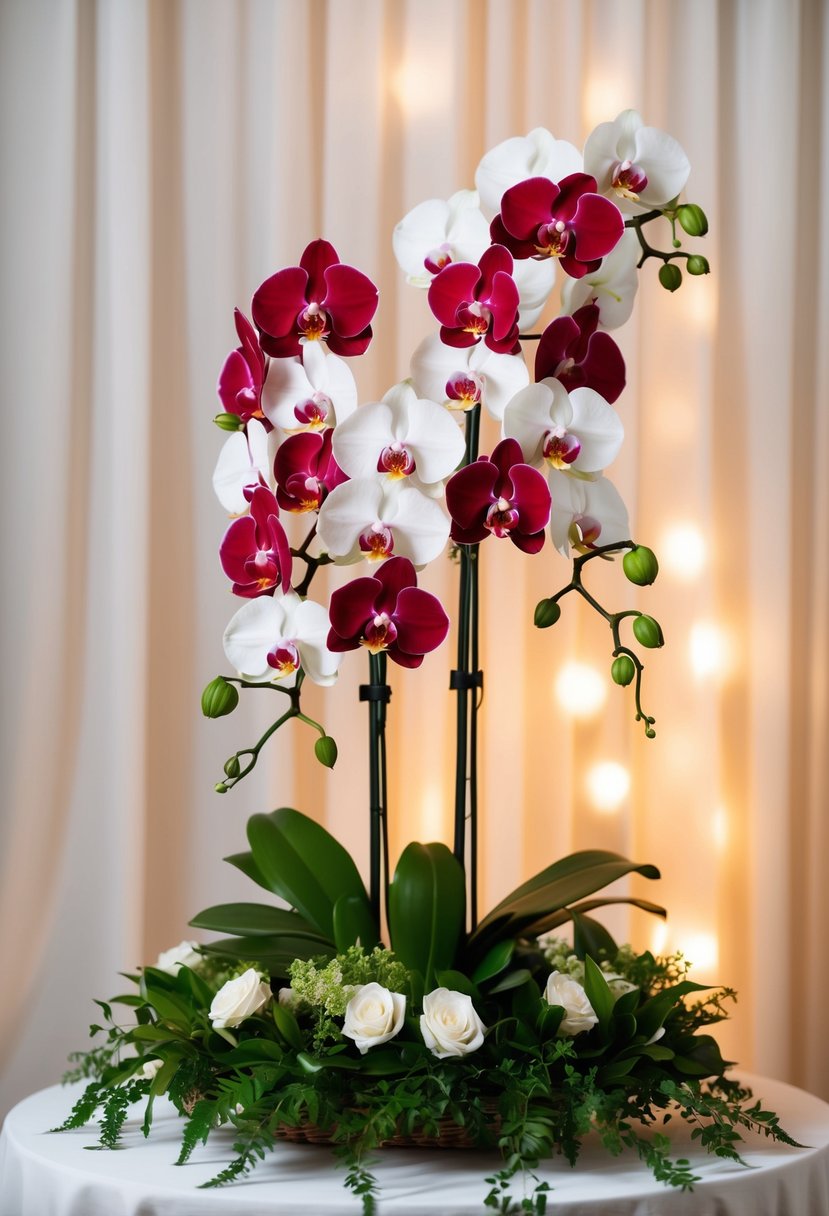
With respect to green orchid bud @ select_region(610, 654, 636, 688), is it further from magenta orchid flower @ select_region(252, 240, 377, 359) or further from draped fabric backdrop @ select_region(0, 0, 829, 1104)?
draped fabric backdrop @ select_region(0, 0, 829, 1104)

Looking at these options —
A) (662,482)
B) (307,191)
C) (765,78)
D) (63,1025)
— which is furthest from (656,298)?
(63,1025)

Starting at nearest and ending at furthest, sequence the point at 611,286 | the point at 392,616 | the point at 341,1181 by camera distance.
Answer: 1. the point at 341,1181
2. the point at 392,616
3. the point at 611,286

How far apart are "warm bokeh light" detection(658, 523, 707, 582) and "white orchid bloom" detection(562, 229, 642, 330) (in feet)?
2.54

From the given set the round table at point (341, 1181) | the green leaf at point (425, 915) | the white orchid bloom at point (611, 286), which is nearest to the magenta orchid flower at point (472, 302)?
the white orchid bloom at point (611, 286)

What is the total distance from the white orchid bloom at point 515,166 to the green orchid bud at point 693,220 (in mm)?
114

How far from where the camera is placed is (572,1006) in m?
1.07

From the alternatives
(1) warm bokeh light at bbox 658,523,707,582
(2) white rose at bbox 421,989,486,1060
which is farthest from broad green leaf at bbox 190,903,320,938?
(1) warm bokeh light at bbox 658,523,707,582

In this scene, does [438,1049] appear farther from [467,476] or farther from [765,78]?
[765,78]

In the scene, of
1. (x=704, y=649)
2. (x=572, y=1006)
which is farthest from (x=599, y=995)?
(x=704, y=649)

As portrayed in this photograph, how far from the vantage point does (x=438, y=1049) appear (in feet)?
3.32

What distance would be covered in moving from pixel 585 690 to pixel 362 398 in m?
0.59

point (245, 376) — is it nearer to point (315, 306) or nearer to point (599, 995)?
point (315, 306)

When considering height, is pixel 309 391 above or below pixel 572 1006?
above

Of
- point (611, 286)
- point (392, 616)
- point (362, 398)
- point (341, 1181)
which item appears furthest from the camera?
point (362, 398)
